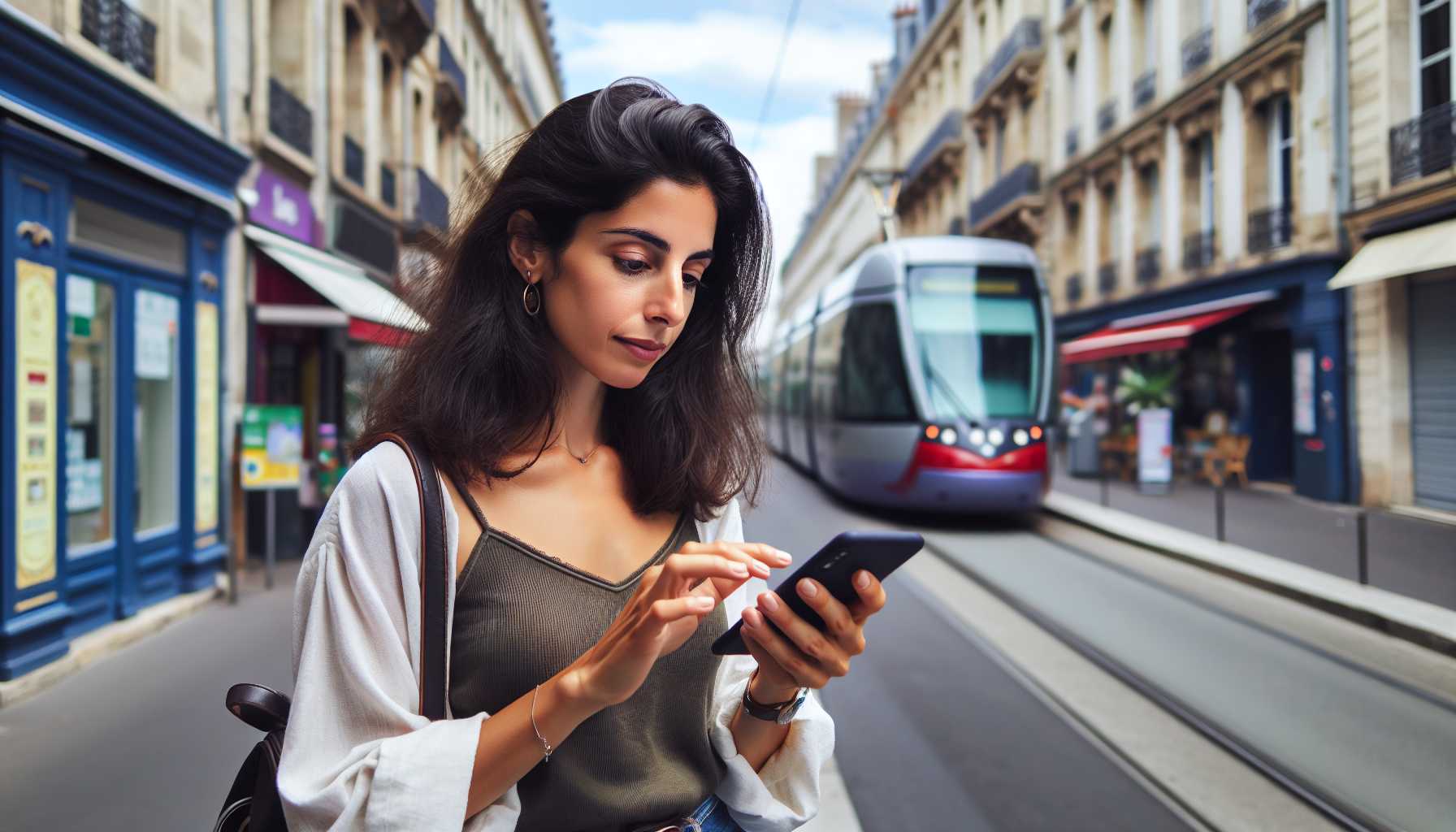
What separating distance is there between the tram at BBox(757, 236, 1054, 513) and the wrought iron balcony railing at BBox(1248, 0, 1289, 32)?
3648 millimetres

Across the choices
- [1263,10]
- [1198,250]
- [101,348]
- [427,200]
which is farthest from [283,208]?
[1198,250]

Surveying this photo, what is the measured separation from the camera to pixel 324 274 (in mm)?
8836

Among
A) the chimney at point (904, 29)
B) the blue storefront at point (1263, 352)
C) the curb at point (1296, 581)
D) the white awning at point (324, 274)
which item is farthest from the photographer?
the chimney at point (904, 29)

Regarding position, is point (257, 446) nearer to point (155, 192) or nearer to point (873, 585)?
point (155, 192)

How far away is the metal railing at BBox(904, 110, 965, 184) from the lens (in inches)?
1154

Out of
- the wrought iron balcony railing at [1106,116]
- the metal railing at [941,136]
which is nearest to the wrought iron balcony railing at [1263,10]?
the wrought iron balcony railing at [1106,116]

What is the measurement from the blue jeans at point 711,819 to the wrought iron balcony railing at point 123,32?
5.96 m

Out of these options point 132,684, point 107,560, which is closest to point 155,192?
point 107,560

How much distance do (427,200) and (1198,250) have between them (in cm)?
1266

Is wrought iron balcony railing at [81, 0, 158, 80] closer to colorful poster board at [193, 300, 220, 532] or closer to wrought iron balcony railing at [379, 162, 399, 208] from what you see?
colorful poster board at [193, 300, 220, 532]

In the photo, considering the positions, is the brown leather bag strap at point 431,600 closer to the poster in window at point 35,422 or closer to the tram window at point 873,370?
the poster in window at point 35,422

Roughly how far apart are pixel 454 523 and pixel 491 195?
0.51m

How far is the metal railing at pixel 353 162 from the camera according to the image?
11023 mm

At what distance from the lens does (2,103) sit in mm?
4332
